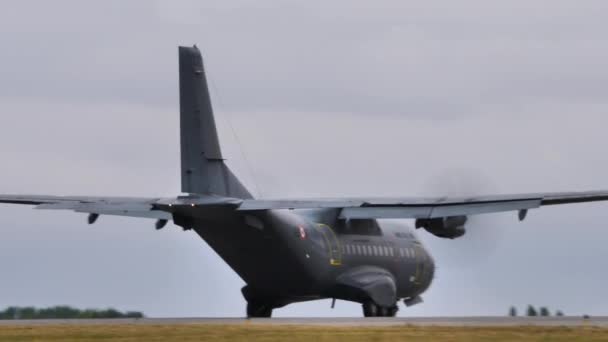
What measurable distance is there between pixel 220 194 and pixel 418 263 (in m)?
11.2

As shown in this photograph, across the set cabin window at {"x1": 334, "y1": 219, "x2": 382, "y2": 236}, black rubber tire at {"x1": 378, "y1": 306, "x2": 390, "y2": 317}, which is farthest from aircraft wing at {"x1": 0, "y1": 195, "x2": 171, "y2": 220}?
black rubber tire at {"x1": 378, "y1": 306, "x2": 390, "y2": 317}

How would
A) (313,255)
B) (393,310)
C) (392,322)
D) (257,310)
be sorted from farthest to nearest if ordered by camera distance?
(393,310)
(257,310)
(313,255)
(392,322)

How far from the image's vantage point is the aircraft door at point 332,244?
42594 millimetres

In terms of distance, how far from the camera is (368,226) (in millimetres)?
45344

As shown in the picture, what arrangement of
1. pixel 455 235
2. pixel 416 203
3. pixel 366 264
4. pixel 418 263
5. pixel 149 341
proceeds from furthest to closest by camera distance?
pixel 418 263
pixel 366 264
pixel 455 235
pixel 416 203
pixel 149 341

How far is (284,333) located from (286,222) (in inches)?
400

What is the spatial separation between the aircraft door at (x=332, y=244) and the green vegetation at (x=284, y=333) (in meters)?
10.0

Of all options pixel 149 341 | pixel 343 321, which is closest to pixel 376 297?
pixel 343 321

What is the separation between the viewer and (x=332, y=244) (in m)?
42.8

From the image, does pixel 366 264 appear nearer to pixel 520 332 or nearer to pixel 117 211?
pixel 117 211

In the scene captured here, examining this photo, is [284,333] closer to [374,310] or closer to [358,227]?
[374,310]

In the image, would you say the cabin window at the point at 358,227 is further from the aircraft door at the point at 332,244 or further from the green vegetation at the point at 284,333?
the green vegetation at the point at 284,333

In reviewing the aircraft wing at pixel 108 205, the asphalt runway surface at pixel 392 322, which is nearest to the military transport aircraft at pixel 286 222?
the aircraft wing at pixel 108 205

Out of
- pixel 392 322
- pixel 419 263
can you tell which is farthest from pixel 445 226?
pixel 419 263
